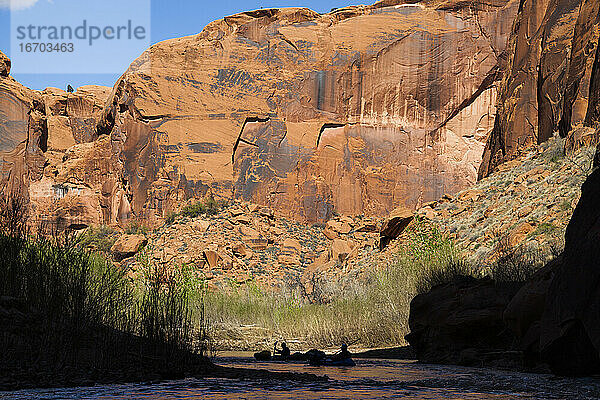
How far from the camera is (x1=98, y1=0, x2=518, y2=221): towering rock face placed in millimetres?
41844

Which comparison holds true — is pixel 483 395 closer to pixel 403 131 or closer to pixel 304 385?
pixel 304 385

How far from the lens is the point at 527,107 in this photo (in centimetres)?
2825

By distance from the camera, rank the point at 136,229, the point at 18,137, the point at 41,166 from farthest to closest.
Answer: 1. the point at 41,166
2. the point at 18,137
3. the point at 136,229

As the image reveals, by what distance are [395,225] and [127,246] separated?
56.4 feet

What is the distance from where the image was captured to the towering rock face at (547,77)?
23.0 m

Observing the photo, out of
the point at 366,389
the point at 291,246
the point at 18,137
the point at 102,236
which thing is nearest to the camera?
the point at 366,389

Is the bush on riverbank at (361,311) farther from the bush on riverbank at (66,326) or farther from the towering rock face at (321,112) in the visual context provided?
the towering rock face at (321,112)

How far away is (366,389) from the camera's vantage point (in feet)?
24.4

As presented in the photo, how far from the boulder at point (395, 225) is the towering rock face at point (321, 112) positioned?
38.5 ft

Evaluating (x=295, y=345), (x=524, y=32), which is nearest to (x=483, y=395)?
(x=295, y=345)

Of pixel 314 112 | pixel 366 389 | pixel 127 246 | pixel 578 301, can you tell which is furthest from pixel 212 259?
pixel 578 301

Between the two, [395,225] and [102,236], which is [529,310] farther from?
[102,236]

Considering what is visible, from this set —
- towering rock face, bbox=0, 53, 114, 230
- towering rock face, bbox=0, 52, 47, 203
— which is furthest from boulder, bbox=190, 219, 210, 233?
towering rock face, bbox=0, 52, 47, 203

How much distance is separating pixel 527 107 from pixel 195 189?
2179cm
